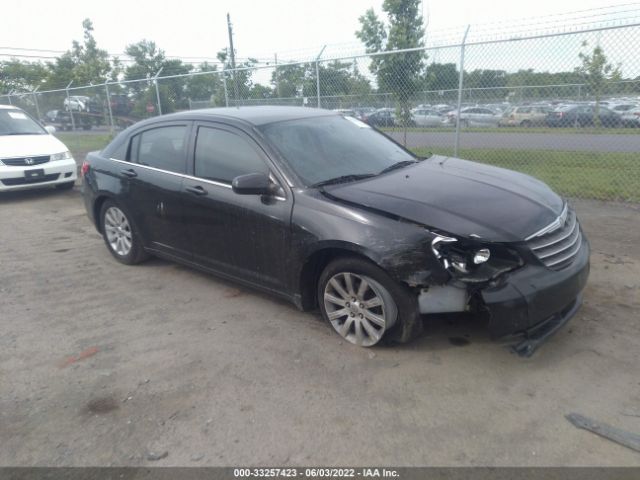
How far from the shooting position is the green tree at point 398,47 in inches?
347

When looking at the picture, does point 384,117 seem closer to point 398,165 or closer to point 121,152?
point 398,165

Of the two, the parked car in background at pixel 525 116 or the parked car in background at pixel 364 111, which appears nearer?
the parked car in background at pixel 525 116

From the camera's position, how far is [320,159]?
12.8ft

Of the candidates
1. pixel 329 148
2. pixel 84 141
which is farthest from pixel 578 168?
pixel 84 141

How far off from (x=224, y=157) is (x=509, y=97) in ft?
19.4

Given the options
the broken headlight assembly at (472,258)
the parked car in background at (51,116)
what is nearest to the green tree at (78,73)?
the parked car in background at (51,116)

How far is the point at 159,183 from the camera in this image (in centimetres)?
450

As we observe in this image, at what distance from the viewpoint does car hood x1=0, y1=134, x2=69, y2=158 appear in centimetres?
871

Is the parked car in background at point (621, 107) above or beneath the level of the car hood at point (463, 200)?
above

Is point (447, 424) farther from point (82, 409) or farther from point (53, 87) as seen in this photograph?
point (53, 87)

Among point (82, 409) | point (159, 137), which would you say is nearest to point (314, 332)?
point (82, 409)

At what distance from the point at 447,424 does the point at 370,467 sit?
543 mm

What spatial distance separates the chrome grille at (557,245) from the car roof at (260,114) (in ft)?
7.52

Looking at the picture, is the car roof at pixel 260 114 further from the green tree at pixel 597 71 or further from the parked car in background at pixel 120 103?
the parked car in background at pixel 120 103
